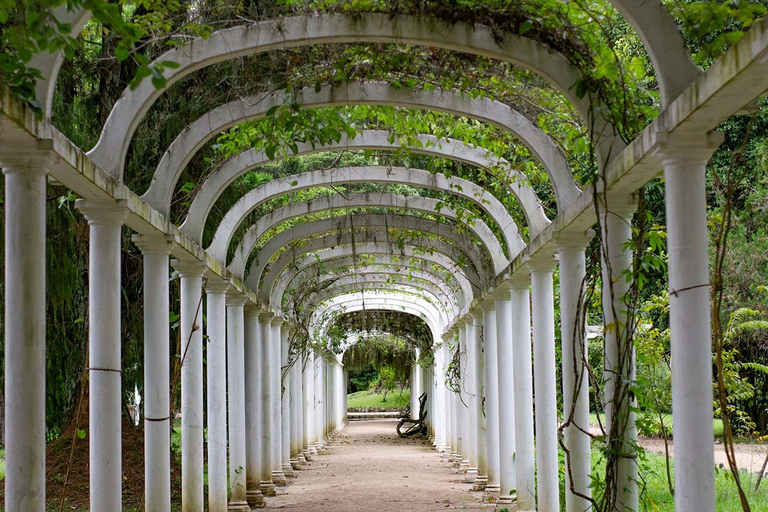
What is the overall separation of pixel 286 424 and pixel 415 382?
2030 centimetres

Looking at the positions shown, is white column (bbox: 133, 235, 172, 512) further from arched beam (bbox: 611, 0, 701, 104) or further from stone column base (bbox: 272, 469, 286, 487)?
stone column base (bbox: 272, 469, 286, 487)

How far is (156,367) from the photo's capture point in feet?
28.8

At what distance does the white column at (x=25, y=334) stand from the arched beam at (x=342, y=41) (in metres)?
1.43

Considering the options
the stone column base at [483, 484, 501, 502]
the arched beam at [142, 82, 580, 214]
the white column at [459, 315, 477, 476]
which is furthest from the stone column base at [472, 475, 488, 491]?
the arched beam at [142, 82, 580, 214]

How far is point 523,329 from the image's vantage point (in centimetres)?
1173

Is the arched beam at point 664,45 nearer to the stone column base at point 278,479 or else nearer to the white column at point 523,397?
the white column at point 523,397

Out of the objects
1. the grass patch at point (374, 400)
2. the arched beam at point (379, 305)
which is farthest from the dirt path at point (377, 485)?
the grass patch at point (374, 400)

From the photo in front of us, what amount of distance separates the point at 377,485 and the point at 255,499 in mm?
2841

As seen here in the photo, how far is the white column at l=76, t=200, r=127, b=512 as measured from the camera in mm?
6918

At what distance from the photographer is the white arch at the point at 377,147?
10.2m

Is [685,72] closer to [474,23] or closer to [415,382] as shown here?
[474,23]

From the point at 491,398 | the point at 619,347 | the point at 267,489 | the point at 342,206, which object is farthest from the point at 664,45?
the point at 267,489

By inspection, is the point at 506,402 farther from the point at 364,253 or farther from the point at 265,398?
the point at 364,253

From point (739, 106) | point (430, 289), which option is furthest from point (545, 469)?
point (430, 289)
